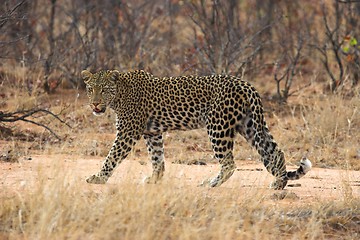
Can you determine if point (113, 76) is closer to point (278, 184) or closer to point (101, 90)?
point (101, 90)

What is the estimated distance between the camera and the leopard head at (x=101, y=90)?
9000mm

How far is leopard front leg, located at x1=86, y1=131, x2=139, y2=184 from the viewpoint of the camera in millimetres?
8797

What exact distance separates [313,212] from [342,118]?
5.36m

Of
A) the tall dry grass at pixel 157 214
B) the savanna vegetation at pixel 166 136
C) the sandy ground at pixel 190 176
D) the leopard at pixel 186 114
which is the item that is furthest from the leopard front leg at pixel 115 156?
the tall dry grass at pixel 157 214

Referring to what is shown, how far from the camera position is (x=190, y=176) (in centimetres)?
952

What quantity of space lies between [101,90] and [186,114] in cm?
91

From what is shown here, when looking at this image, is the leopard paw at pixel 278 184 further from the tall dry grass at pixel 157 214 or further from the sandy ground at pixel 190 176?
the tall dry grass at pixel 157 214

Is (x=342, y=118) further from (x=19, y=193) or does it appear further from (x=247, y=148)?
(x=19, y=193)

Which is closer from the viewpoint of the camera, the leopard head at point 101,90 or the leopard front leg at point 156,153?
the leopard head at point 101,90

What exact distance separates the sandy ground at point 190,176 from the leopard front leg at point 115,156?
114mm

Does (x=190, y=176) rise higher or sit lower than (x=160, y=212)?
lower

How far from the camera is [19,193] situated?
7.08m

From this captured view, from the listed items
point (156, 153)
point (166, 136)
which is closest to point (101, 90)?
point (156, 153)

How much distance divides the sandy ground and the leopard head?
2.02 feet
